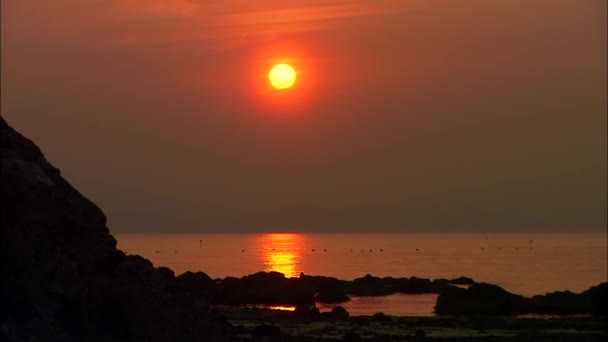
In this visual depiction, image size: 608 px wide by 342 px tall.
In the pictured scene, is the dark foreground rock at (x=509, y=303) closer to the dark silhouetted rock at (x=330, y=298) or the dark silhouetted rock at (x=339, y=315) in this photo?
the dark silhouetted rock at (x=339, y=315)

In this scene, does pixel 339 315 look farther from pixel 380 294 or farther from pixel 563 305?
pixel 380 294

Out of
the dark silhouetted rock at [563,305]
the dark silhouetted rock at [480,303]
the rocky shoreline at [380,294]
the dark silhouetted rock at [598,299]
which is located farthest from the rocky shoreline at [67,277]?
the dark silhouetted rock at [563,305]

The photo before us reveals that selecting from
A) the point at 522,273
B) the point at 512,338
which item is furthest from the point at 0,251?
the point at 522,273

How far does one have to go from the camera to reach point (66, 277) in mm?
23953

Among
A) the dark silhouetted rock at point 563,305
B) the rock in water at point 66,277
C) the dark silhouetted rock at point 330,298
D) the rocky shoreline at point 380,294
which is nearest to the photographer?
the rock in water at point 66,277

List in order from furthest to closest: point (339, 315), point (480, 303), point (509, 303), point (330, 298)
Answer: point (330, 298)
point (509, 303)
point (480, 303)
point (339, 315)

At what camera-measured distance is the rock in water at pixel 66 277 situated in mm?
23016

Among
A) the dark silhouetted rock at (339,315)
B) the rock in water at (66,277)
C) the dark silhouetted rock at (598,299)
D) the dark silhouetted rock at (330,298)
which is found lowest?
the rock in water at (66,277)

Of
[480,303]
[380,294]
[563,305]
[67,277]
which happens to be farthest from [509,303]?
[67,277]

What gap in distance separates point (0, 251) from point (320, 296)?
64.7m

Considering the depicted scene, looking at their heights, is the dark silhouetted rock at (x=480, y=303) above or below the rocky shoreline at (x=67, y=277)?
Answer: above

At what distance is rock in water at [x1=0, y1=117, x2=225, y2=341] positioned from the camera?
906 inches

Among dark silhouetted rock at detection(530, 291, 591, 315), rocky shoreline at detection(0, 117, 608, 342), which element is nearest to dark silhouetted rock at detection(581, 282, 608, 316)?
dark silhouetted rock at detection(530, 291, 591, 315)

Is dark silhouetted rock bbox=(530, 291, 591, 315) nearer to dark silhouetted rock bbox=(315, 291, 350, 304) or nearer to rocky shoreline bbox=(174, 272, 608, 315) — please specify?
rocky shoreline bbox=(174, 272, 608, 315)
